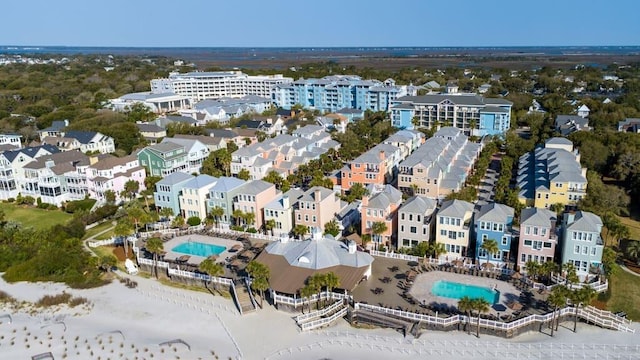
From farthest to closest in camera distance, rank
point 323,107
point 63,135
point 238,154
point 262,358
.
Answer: point 323,107
point 63,135
point 238,154
point 262,358

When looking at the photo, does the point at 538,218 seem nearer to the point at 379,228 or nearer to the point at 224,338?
the point at 379,228

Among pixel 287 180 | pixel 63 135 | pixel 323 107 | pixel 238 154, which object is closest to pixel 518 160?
pixel 287 180

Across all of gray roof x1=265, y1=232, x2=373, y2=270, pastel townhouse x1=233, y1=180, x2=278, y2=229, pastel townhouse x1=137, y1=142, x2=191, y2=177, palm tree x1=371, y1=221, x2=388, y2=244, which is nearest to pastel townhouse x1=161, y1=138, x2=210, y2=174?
pastel townhouse x1=137, y1=142, x2=191, y2=177

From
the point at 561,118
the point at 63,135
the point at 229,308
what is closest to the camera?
the point at 229,308

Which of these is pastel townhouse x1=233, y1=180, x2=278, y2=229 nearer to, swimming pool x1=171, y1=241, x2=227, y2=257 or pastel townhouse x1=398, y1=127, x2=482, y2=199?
swimming pool x1=171, y1=241, x2=227, y2=257

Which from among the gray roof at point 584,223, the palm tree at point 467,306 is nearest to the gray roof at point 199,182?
the palm tree at point 467,306

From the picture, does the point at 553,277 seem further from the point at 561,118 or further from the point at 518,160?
the point at 561,118

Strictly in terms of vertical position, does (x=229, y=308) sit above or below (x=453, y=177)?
below

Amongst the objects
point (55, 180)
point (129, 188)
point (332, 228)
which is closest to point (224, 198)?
point (332, 228)
